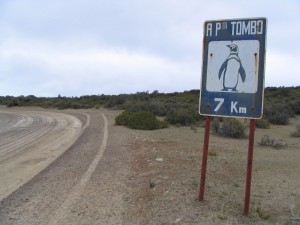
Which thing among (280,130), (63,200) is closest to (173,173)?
(63,200)

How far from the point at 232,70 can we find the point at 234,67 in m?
0.05

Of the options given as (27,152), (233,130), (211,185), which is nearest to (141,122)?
(233,130)

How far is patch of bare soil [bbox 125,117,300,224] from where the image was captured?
652 centimetres

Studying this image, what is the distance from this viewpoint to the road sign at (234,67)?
21.1 feet

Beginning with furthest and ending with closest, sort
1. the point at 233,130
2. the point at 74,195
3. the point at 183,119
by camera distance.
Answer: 1. the point at 183,119
2. the point at 233,130
3. the point at 74,195

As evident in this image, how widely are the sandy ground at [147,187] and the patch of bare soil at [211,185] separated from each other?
0.6 inches

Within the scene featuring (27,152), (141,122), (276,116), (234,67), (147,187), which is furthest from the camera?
(276,116)

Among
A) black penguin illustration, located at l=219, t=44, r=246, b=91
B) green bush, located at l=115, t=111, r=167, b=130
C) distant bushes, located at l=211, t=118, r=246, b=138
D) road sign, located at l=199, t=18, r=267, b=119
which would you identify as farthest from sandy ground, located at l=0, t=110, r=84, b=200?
distant bushes, located at l=211, t=118, r=246, b=138

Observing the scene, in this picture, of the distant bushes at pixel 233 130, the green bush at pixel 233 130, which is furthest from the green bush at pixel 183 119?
the green bush at pixel 233 130

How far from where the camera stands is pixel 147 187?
27.2 feet

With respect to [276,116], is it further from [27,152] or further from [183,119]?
[27,152]

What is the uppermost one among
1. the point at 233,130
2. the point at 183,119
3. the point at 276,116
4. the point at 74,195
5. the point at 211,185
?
the point at 276,116

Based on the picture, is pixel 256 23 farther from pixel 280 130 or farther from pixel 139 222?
pixel 280 130

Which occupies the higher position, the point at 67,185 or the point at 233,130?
the point at 233,130
